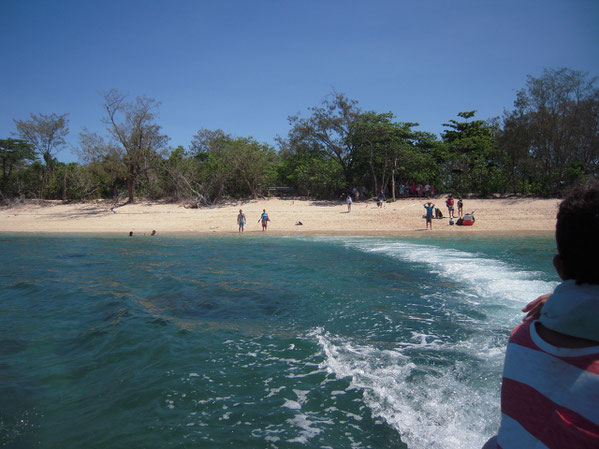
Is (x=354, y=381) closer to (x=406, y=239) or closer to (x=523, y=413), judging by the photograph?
(x=523, y=413)

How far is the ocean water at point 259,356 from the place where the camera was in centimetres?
356

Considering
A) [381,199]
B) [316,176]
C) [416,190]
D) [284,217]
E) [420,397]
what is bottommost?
[420,397]

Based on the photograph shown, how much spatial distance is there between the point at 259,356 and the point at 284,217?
2399 cm

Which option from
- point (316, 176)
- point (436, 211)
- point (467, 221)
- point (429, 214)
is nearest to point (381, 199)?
point (316, 176)

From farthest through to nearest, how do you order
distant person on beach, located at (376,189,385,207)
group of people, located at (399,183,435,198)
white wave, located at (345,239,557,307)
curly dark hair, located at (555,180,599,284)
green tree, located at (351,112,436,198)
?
group of people, located at (399,183,435,198) < green tree, located at (351,112,436,198) < distant person on beach, located at (376,189,385,207) < white wave, located at (345,239,557,307) < curly dark hair, located at (555,180,599,284)

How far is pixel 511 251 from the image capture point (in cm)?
1480

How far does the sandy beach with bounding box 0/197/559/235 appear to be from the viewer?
24.4 meters

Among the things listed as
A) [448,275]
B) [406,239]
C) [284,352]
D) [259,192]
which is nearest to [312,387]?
[284,352]

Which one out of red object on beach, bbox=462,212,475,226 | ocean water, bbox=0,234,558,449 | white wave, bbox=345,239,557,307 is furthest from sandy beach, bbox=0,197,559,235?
ocean water, bbox=0,234,558,449

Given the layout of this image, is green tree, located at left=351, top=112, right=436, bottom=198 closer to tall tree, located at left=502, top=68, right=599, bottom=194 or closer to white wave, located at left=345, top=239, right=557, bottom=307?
tall tree, located at left=502, top=68, right=599, bottom=194

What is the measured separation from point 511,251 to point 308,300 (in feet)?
33.9

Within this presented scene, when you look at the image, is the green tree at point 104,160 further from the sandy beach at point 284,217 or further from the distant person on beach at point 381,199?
the distant person on beach at point 381,199

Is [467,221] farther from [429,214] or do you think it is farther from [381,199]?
[381,199]

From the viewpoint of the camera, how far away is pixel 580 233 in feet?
4.86
